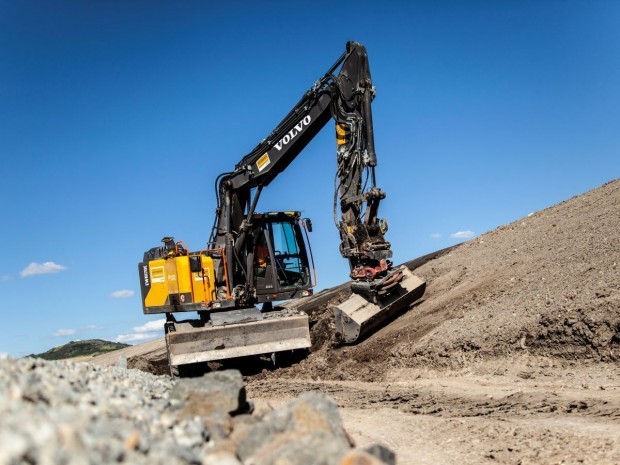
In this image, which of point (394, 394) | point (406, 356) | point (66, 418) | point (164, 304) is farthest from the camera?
point (164, 304)

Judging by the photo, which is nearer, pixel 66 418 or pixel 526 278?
pixel 66 418

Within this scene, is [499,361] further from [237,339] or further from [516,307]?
[237,339]

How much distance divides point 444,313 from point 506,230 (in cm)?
530

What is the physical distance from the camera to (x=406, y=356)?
11883 millimetres

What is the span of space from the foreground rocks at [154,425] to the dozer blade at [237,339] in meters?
6.60

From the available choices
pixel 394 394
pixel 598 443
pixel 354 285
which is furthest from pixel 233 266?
pixel 598 443

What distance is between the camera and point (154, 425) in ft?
14.8

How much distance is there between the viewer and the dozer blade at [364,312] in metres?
13.3

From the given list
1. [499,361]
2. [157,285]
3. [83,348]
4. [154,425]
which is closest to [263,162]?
[157,285]

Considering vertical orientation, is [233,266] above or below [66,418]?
above

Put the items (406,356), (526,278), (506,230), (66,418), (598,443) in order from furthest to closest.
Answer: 1. (506,230)
2. (526,278)
3. (406,356)
4. (598,443)
5. (66,418)

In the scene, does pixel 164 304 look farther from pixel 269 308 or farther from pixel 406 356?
pixel 406 356

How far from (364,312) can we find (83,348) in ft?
55.1

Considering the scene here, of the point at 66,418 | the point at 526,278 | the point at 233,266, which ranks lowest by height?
the point at 66,418
